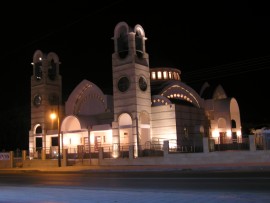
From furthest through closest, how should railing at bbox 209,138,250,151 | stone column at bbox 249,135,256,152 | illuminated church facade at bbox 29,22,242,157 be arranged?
illuminated church facade at bbox 29,22,242,157 → railing at bbox 209,138,250,151 → stone column at bbox 249,135,256,152

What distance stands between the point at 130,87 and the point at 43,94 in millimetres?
14970

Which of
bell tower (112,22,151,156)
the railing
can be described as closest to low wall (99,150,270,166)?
the railing

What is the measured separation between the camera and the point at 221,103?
4962cm

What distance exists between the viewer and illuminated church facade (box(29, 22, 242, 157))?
41.3m

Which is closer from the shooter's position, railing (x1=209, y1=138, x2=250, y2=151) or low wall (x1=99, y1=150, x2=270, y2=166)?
low wall (x1=99, y1=150, x2=270, y2=166)

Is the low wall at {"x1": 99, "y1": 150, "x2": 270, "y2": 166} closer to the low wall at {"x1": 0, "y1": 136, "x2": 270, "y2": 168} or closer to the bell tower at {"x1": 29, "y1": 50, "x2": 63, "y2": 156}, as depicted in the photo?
the low wall at {"x1": 0, "y1": 136, "x2": 270, "y2": 168}

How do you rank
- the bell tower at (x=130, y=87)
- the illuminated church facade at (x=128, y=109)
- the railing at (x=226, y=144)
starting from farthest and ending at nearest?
the illuminated church facade at (x=128, y=109) → the bell tower at (x=130, y=87) → the railing at (x=226, y=144)

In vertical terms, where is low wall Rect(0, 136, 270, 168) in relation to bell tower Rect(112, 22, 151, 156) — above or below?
below

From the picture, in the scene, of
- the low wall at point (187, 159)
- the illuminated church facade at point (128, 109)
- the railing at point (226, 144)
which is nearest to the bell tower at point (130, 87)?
the illuminated church facade at point (128, 109)

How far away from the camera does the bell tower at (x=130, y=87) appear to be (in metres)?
41.0

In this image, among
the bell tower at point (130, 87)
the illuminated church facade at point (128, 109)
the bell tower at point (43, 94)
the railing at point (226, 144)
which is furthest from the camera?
the bell tower at point (43, 94)

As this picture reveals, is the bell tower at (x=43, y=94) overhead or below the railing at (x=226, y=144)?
overhead

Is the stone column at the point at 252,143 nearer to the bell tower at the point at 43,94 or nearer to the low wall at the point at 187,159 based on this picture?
the low wall at the point at 187,159

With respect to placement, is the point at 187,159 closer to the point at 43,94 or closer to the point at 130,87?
the point at 130,87
